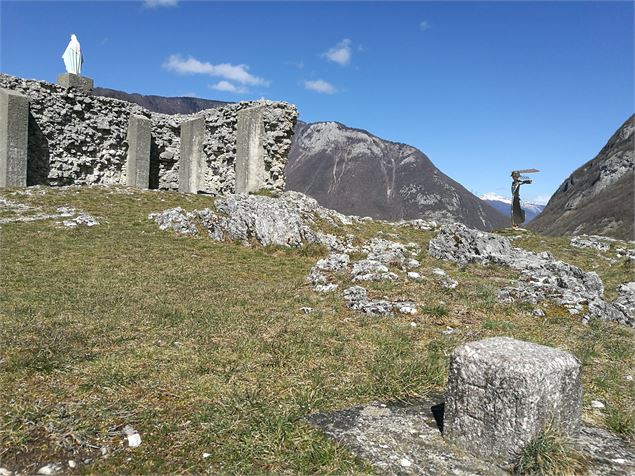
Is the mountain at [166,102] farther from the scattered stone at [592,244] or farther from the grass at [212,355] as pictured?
the grass at [212,355]

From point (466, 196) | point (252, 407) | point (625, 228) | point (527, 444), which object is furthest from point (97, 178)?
point (466, 196)

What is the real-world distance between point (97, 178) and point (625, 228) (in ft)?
271

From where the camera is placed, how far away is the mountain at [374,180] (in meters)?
110

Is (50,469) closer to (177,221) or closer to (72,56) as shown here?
(177,221)

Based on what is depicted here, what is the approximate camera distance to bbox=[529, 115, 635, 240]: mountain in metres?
83.6

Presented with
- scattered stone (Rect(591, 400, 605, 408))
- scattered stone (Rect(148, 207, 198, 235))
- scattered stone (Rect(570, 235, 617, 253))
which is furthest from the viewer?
scattered stone (Rect(570, 235, 617, 253))

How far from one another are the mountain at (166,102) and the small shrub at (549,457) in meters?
135

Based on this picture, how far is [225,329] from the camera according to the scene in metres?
7.45

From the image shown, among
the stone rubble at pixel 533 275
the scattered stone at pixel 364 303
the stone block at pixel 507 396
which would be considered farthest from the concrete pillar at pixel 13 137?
the stone block at pixel 507 396

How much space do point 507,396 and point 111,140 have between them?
28210 millimetres

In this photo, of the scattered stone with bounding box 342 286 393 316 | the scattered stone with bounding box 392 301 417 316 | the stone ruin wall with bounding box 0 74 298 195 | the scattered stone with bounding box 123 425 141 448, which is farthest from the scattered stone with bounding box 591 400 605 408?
the stone ruin wall with bounding box 0 74 298 195

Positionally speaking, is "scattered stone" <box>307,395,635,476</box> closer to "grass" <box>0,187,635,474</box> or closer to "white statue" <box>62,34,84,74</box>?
"grass" <box>0,187,635,474</box>

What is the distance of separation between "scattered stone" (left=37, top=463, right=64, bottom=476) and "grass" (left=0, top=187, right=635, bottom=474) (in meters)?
0.08

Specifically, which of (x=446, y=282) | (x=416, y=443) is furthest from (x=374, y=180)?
(x=416, y=443)
